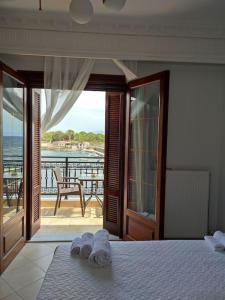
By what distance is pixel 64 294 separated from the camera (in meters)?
1.33

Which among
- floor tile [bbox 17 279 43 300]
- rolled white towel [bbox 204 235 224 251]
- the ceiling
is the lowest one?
floor tile [bbox 17 279 43 300]

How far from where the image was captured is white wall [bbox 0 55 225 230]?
3.36 m

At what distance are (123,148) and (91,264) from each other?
A: 203cm

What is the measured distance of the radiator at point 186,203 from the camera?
3320 millimetres

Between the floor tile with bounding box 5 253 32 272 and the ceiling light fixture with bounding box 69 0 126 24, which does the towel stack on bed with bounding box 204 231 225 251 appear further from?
the floor tile with bounding box 5 253 32 272

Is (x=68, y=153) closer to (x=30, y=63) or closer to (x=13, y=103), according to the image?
(x=30, y=63)

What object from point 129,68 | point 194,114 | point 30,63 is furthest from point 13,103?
point 194,114

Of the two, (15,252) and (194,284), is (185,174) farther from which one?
(15,252)

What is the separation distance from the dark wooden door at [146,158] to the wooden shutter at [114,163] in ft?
0.76

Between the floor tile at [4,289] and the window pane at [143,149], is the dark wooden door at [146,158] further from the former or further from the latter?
the floor tile at [4,289]

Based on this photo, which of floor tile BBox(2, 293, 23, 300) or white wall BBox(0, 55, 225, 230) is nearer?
floor tile BBox(2, 293, 23, 300)

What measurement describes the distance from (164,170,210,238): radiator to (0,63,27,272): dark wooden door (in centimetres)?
179

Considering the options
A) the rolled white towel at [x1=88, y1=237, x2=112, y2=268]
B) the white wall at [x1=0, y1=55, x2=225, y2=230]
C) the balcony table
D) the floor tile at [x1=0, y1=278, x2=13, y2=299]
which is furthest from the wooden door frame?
the rolled white towel at [x1=88, y1=237, x2=112, y2=268]

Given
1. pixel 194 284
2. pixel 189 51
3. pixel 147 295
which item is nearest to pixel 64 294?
pixel 147 295
